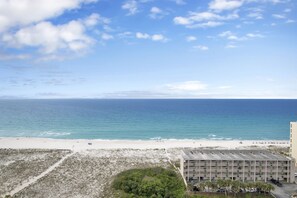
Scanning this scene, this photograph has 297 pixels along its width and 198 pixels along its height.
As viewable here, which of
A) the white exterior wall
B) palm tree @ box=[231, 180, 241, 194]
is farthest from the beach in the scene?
palm tree @ box=[231, 180, 241, 194]

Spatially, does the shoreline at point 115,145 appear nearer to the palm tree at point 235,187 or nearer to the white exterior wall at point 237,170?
the white exterior wall at point 237,170

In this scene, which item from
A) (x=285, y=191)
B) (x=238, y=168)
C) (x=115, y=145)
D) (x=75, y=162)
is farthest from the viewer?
(x=115, y=145)

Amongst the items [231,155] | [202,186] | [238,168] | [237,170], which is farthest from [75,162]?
[238,168]

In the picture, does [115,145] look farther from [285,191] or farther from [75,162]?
[285,191]

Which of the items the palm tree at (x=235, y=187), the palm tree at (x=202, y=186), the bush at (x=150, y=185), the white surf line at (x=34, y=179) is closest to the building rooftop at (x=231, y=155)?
the palm tree at (x=202, y=186)

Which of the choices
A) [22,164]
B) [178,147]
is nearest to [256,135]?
[178,147]
